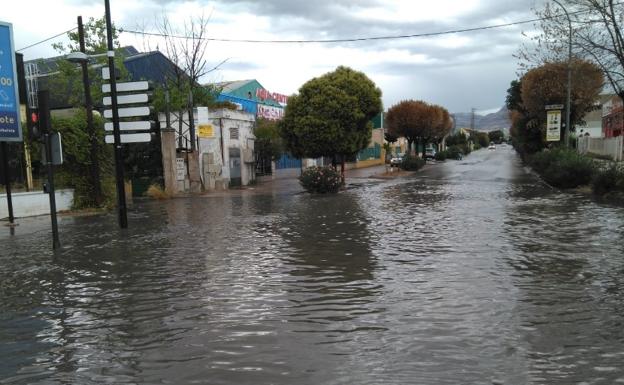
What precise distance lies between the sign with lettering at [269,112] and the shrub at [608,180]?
26.9 meters

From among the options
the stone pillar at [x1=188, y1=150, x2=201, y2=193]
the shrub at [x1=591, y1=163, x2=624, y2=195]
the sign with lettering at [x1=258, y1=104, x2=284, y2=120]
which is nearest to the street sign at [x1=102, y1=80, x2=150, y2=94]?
the stone pillar at [x1=188, y1=150, x2=201, y2=193]

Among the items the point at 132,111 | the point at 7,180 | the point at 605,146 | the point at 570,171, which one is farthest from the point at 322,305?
the point at 605,146

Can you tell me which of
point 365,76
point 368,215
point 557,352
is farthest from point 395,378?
point 365,76

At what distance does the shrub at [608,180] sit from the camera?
17.7 meters

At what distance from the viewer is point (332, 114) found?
26984 millimetres

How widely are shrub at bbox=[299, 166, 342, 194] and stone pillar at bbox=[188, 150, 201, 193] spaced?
5987mm

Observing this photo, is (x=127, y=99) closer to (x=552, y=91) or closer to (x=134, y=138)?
(x=134, y=138)

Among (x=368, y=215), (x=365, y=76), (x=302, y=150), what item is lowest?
(x=368, y=215)

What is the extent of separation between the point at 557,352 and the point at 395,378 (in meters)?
1.52

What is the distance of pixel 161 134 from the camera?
2528cm

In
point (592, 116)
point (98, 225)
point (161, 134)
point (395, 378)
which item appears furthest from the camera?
point (592, 116)

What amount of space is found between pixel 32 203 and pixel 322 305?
14443mm

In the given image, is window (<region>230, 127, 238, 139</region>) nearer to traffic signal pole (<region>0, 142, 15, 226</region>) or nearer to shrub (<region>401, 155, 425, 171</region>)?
traffic signal pole (<region>0, 142, 15, 226</region>)

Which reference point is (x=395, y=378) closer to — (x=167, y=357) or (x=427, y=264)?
(x=167, y=357)
